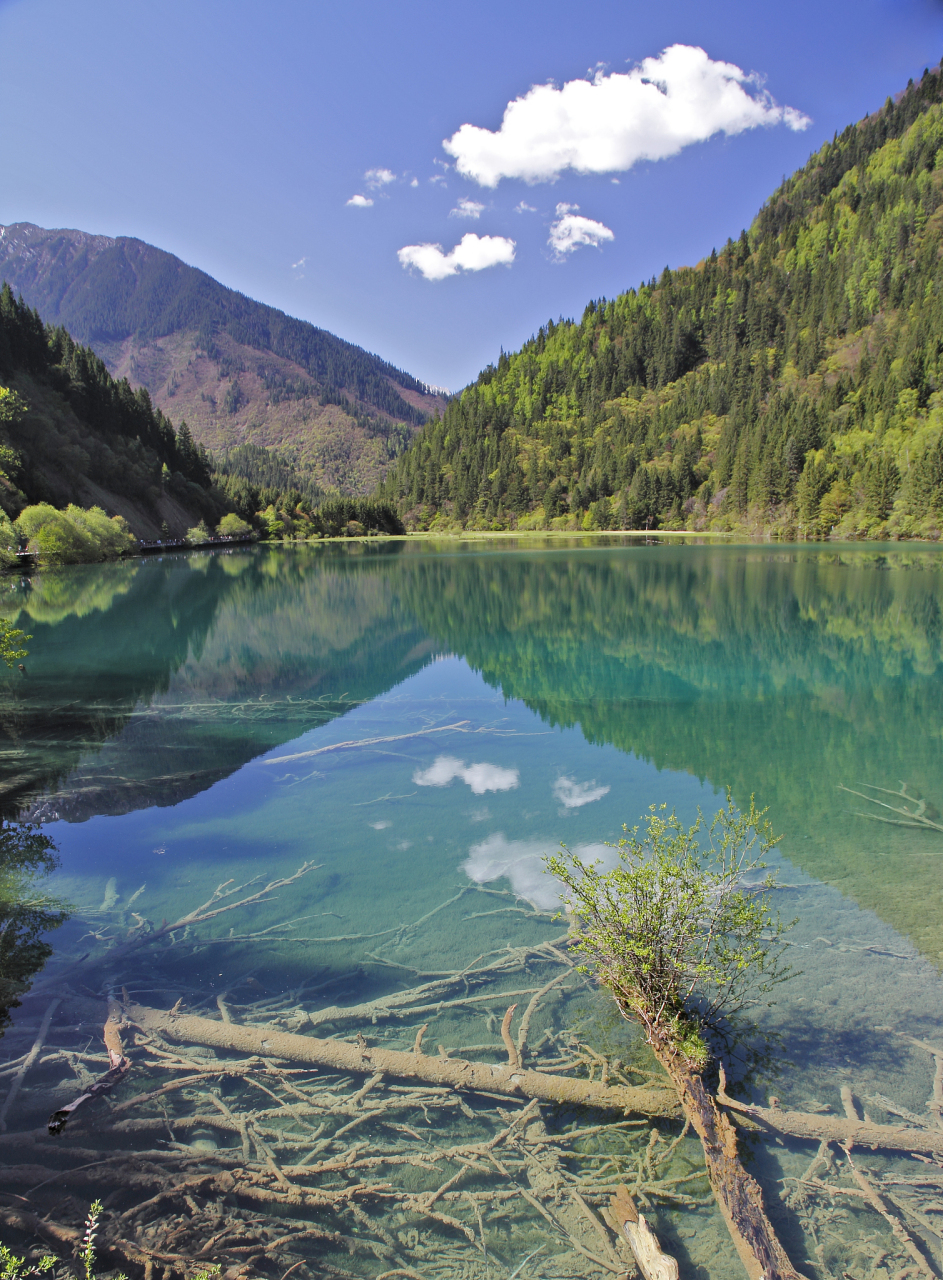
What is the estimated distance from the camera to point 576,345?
199 m

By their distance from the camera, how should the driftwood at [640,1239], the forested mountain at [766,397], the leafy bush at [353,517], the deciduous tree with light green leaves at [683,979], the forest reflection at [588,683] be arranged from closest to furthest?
1. the driftwood at [640,1239]
2. the deciduous tree with light green leaves at [683,979]
3. the forest reflection at [588,683]
4. the forested mountain at [766,397]
5. the leafy bush at [353,517]

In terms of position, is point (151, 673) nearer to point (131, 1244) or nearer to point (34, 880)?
point (34, 880)

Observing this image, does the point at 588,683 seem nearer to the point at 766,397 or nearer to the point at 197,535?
the point at 197,535

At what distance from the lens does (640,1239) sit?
361 cm

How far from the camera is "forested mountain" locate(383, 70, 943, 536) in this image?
322 ft

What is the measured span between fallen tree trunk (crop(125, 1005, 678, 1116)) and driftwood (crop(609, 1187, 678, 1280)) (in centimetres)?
70

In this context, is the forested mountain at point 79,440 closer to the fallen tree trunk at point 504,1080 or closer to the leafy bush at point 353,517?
the leafy bush at point 353,517

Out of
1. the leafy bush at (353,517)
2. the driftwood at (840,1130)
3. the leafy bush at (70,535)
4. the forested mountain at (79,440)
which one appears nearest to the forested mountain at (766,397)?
the leafy bush at (353,517)

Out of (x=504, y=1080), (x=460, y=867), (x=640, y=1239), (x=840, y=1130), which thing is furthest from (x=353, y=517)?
(x=640, y=1239)

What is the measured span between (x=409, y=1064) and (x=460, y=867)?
3657mm

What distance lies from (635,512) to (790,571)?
9370 cm

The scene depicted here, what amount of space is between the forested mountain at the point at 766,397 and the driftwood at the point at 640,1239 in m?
89.2

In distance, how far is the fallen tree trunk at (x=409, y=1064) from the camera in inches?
187

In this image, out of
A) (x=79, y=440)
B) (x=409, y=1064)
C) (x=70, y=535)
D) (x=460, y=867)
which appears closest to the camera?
(x=409, y=1064)
